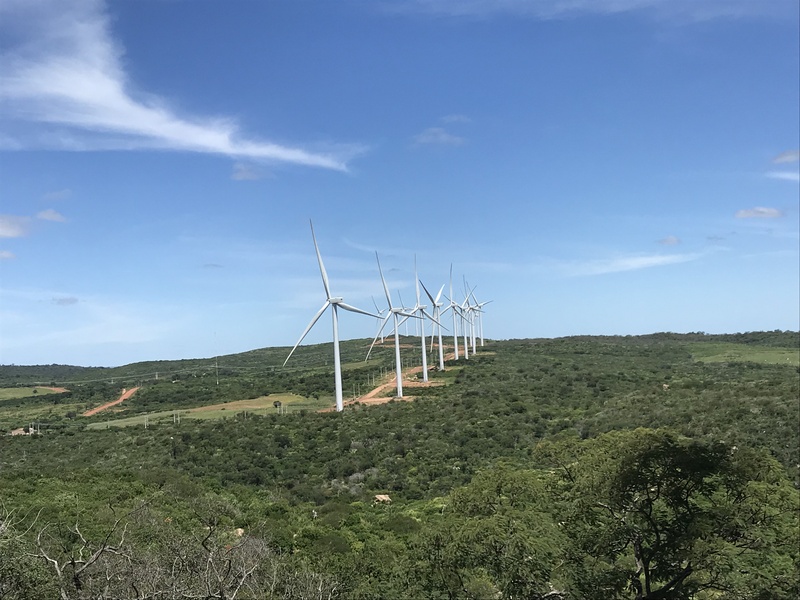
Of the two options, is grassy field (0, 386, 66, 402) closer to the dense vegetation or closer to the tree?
the dense vegetation

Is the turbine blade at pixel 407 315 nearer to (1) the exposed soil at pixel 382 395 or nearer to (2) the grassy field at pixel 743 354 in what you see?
(1) the exposed soil at pixel 382 395

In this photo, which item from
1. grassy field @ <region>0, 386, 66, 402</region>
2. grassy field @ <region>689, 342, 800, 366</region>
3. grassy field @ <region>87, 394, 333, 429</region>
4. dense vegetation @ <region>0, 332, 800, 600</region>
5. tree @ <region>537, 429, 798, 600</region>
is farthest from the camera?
grassy field @ <region>689, 342, 800, 366</region>

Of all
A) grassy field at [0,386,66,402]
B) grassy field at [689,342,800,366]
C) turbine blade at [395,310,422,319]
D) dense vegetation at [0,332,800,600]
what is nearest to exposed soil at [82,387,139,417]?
dense vegetation at [0,332,800,600]

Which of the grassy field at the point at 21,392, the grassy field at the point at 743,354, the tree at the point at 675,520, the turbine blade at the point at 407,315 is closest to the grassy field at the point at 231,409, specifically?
the turbine blade at the point at 407,315

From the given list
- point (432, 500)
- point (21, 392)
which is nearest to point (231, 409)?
point (432, 500)

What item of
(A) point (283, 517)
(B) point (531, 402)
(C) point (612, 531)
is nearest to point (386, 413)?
(B) point (531, 402)
